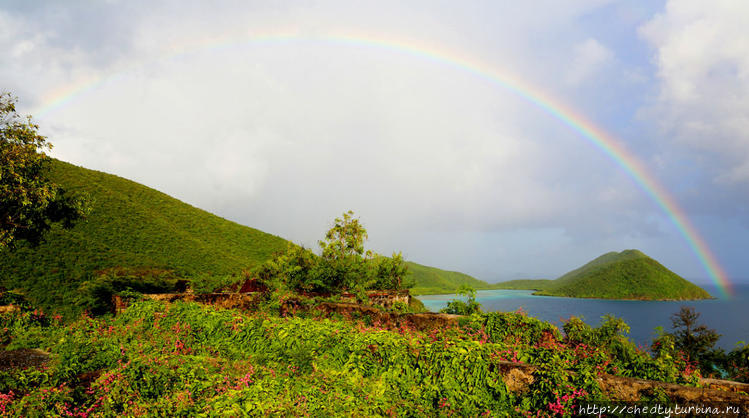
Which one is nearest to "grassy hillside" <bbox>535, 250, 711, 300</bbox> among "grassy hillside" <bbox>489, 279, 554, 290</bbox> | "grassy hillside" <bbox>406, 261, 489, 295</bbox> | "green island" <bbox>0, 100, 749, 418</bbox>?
"grassy hillside" <bbox>406, 261, 489, 295</bbox>

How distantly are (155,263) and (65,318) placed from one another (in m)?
12.3

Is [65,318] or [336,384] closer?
[336,384]

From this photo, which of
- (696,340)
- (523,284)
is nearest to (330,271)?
(696,340)

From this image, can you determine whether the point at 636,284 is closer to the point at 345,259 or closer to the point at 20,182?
the point at 345,259

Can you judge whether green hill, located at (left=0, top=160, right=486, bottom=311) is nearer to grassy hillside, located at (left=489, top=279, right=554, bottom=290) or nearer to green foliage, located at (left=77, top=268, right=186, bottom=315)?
green foliage, located at (left=77, top=268, right=186, bottom=315)

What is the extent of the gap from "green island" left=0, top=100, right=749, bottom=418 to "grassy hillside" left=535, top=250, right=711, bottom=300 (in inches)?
3203

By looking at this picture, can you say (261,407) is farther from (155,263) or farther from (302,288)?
(155,263)

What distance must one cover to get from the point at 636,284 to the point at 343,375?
108m

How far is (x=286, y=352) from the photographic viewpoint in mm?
8211

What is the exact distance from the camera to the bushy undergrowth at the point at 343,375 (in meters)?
5.09

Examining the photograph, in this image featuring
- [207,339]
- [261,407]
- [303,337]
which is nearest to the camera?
[261,407]

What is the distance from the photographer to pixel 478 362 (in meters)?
5.95

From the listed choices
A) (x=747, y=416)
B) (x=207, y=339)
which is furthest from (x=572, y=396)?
(x=207, y=339)

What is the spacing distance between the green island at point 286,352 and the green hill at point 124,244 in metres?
0.31
